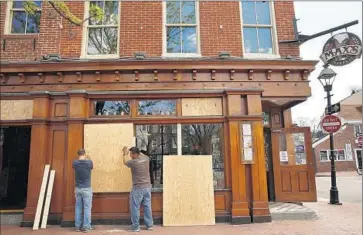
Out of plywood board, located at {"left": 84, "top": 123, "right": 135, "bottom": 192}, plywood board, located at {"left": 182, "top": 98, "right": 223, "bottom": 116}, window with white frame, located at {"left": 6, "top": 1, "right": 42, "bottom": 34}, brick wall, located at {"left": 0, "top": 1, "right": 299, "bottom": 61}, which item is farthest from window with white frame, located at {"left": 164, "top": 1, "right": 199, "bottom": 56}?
window with white frame, located at {"left": 6, "top": 1, "right": 42, "bottom": 34}

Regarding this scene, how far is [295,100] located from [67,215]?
673cm

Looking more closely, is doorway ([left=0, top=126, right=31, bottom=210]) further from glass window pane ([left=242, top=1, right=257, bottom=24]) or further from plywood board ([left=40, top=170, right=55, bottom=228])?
glass window pane ([left=242, top=1, right=257, bottom=24])

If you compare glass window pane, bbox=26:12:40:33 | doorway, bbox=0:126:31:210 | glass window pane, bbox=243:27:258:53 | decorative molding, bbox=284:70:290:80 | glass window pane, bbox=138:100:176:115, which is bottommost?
doorway, bbox=0:126:31:210

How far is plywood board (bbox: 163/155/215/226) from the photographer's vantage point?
7.96 metres

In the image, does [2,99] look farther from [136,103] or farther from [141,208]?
[141,208]

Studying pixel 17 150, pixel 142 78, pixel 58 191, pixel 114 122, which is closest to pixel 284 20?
pixel 142 78

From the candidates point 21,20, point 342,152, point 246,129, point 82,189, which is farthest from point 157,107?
point 342,152

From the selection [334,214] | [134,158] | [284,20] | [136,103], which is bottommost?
[334,214]

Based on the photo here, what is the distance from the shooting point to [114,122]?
849 centimetres

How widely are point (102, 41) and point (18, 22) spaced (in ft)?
8.49

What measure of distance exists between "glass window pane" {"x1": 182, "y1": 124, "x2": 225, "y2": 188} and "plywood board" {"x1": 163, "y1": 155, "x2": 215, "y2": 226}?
0.27 metres

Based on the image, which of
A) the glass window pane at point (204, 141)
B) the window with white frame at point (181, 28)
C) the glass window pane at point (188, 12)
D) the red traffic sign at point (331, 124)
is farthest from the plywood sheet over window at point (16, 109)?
the red traffic sign at point (331, 124)

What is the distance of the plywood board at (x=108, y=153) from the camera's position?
8.23m

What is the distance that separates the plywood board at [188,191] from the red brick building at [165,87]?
0.95ft
